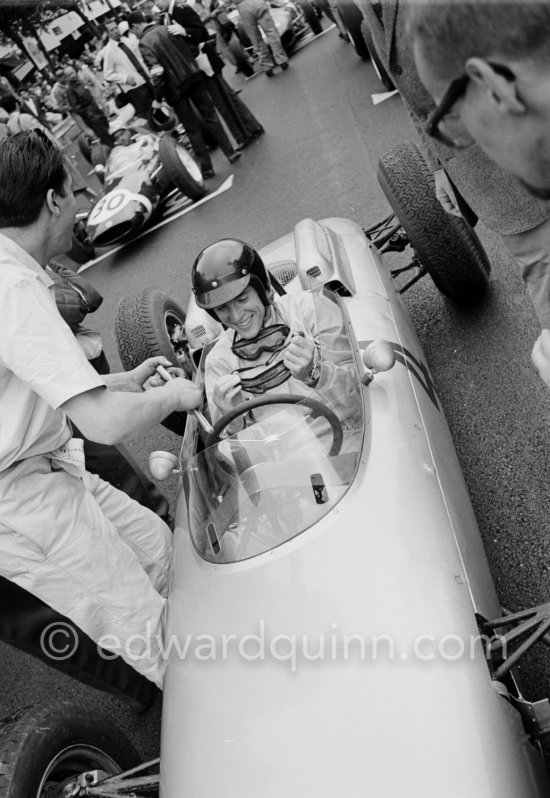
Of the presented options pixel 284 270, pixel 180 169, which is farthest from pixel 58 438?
pixel 180 169

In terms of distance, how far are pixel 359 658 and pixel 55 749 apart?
1.15m

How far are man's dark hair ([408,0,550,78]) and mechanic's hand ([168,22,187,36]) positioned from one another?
7292mm

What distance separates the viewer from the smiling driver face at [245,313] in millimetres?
2787

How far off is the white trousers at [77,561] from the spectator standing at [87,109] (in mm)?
11108

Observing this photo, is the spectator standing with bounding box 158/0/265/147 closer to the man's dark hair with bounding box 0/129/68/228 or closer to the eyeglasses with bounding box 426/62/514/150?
the man's dark hair with bounding box 0/129/68/228

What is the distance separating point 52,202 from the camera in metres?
2.27

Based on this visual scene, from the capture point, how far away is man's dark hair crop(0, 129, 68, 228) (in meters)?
2.18

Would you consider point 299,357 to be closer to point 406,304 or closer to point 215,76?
point 406,304

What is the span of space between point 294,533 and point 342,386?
58 centimetres

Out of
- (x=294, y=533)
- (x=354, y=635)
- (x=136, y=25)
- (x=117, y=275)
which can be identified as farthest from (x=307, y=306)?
(x=136, y=25)

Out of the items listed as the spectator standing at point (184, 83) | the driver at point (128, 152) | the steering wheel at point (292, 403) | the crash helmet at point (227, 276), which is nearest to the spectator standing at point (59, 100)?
the driver at point (128, 152)

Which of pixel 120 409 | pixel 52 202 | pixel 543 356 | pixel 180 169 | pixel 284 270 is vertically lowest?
pixel 180 169

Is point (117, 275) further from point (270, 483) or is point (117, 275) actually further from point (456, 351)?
point (270, 483)

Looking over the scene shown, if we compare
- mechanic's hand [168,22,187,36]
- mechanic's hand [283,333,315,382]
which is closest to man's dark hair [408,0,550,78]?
mechanic's hand [283,333,315,382]
